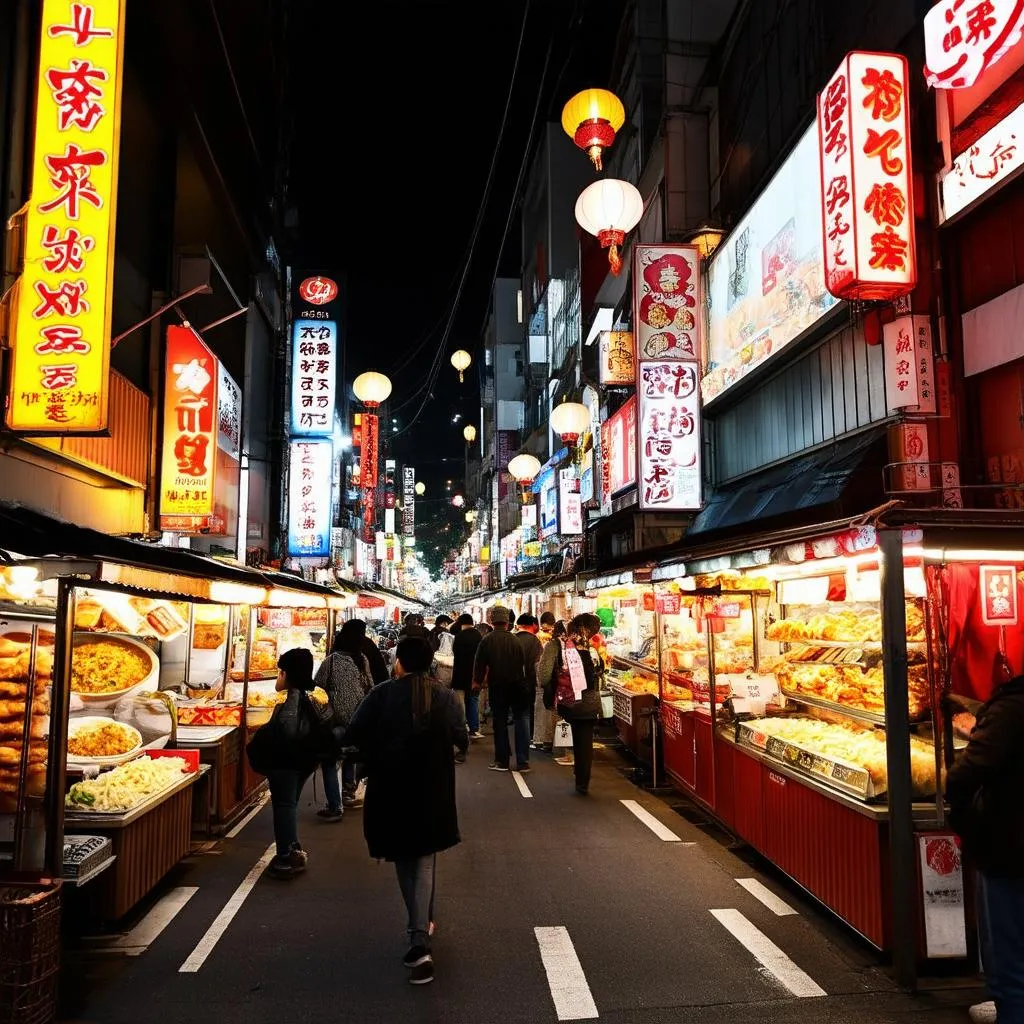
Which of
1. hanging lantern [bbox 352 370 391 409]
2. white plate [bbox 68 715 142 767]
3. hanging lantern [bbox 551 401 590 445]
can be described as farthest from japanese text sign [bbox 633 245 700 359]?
white plate [bbox 68 715 142 767]

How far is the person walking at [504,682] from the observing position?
1296cm

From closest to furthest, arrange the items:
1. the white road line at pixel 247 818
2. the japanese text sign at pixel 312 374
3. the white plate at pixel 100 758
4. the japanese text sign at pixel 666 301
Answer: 1. the white plate at pixel 100 758
2. the white road line at pixel 247 818
3. the japanese text sign at pixel 666 301
4. the japanese text sign at pixel 312 374

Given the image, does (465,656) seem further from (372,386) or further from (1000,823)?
(1000,823)

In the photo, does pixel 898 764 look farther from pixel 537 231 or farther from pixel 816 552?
pixel 537 231

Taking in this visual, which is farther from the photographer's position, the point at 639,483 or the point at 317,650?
A: the point at 317,650

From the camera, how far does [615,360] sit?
20.4 meters

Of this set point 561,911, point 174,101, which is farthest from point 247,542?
point 561,911

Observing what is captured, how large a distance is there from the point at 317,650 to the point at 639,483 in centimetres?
862

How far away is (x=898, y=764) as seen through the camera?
5.67 meters

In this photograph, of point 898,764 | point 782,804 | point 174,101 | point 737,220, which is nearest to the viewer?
point 898,764

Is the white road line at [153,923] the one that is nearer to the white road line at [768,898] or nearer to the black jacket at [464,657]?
the white road line at [768,898]

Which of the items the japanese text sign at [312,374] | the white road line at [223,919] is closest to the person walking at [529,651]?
the white road line at [223,919]

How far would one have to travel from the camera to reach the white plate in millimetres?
7746

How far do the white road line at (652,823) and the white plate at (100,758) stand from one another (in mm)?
5591
